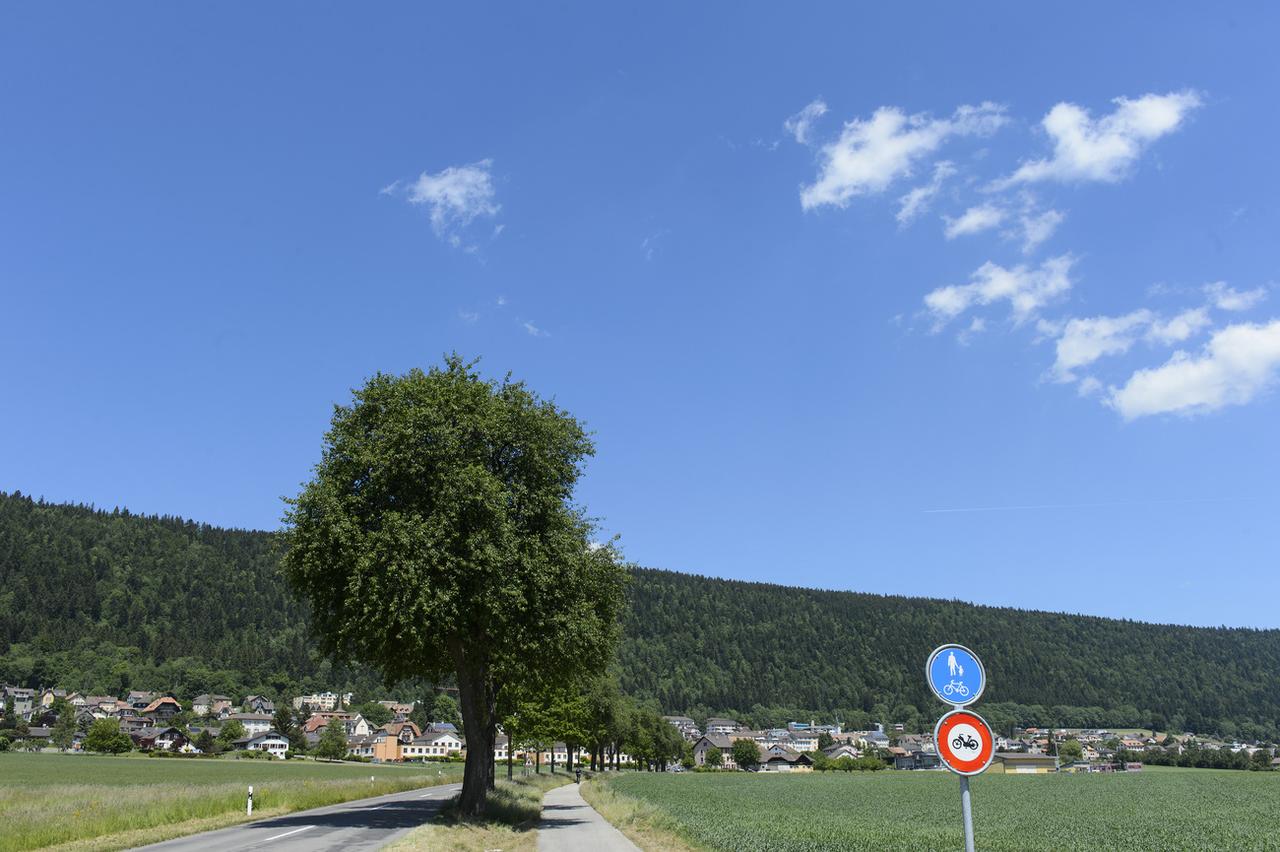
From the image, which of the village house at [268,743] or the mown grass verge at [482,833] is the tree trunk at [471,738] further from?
the village house at [268,743]

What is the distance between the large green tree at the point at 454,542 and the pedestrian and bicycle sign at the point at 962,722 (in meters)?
19.9

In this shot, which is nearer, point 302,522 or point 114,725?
point 302,522

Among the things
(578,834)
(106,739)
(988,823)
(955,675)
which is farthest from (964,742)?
(106,739)

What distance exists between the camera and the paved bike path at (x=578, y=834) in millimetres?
24170

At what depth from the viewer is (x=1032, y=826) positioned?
1517 inches

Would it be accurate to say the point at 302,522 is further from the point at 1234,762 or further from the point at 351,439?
the point at 1234,762

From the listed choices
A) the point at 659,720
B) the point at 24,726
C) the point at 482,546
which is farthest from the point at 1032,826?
the point at 24,726

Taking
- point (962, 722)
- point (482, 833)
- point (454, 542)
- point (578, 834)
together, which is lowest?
point (578, 834)

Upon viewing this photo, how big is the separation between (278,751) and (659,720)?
81.2 metres

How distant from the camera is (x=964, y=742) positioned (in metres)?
9.52

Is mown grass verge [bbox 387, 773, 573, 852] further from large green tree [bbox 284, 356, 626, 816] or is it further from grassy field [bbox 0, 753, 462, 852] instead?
grassy field [bbox 0, 753, 462, 852]

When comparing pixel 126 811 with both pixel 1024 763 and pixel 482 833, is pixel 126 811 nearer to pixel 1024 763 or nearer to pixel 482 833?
pixel 482 833

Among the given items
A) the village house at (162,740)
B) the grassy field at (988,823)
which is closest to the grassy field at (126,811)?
the grassy field at (988,823)

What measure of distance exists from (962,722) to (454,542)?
21.9 m
